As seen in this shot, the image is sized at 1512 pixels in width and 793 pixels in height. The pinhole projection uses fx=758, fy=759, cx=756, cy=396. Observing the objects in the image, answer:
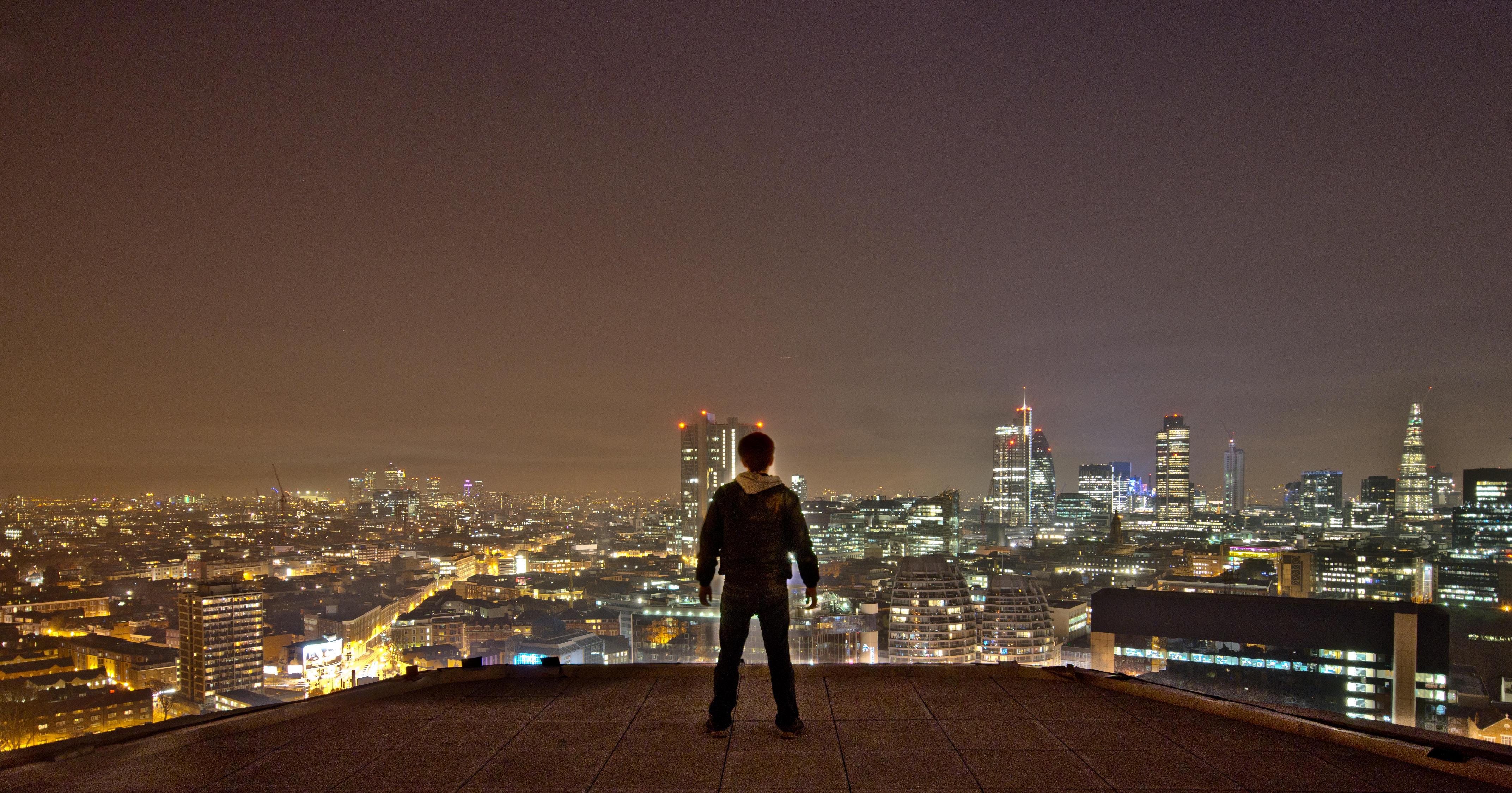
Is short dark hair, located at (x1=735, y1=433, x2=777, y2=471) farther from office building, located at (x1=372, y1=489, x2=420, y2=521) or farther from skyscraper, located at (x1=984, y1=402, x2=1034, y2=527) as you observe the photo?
skyscraper, located at (x1=984, y1=402, x2=1034, y2=527)

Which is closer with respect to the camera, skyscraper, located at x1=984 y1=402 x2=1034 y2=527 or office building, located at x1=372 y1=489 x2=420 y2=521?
office building, located at x1=372 y1=489 x2=420 y2=521

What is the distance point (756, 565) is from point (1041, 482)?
141 metres

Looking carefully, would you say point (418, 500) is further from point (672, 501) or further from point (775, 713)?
point (775, 713)

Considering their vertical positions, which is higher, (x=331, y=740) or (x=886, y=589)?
(x=331, y=740)

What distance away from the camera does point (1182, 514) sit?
10988 centimetres

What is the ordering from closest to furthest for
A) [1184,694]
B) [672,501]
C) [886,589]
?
[1184,694]
[886,589]
[672,501]

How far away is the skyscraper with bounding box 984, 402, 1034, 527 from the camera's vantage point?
12900 cm

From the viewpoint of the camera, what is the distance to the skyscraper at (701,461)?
73.3 metres

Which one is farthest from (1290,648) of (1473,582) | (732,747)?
(732,747)

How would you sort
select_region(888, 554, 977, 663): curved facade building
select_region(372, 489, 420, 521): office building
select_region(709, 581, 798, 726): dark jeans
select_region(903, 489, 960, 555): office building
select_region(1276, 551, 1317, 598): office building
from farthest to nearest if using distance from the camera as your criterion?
select_region(372, 489, 420, 521): office building → select_region(903, 489, 960, 555): office building → select_region(1276, 551, 1317, 598): office building → select_region(888, 554, 977, 663): curved facade building → select_region(709, 581, 798, 726): dark jeans

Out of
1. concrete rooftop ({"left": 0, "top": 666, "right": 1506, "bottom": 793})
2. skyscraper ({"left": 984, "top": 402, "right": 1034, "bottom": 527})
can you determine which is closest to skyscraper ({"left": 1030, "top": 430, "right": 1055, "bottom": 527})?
skyscraper ({"left": 984, "top": 402, "right": 1034, "bottom": 527})

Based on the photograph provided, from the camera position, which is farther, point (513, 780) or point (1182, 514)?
point (1182, 514)

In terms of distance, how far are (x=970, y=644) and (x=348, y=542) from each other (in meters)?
68.2

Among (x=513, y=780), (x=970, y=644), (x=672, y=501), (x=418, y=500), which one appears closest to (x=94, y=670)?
(x=970, y=644)
